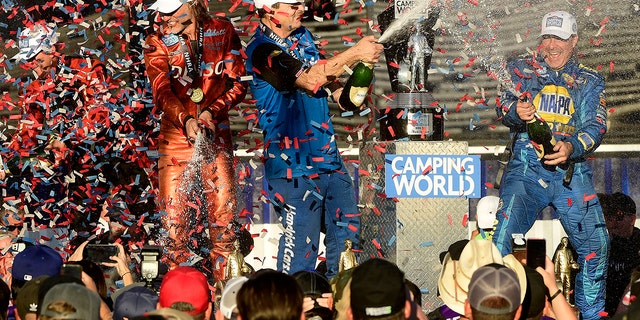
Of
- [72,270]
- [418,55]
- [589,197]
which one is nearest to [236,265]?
[418,55]

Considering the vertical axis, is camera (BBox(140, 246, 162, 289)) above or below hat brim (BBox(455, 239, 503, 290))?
below

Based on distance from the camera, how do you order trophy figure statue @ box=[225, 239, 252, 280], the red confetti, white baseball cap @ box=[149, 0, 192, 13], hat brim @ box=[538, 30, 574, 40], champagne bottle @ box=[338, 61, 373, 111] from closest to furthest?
champagne bottle @ box=[338, 61, 373, 111]
trophy figure statue @ box=[225, 239, 252, 280]
white baseball cap @ box=[149, 0, 192, 13]
the red confetti
hat brim @ box=[538, 30, 574, 40]

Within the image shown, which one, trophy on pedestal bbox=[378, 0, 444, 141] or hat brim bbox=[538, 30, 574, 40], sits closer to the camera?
trophy on pedestal bbox=[378, 0, 444, 141]

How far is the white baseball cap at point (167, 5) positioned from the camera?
12.6 meters

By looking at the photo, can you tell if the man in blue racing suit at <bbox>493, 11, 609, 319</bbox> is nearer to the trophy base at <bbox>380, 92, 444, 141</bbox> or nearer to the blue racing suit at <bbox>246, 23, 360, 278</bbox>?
the trophy base at <bbox>380, 92, 444, 141</bbox>

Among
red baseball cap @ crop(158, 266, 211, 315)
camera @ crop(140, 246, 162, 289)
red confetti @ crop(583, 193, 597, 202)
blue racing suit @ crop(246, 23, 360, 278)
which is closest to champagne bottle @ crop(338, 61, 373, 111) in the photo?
blue racing suit @ crop(246, 23, 360, 278)

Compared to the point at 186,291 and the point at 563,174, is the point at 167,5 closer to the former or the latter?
the point at 563,174

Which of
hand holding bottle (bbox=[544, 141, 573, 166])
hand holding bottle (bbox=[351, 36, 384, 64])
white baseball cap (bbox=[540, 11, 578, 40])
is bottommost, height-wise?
hand holding bottle (bbox=[544, 141, 573, 166])

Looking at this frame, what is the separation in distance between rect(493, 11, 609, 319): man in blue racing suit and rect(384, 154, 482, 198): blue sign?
3.78 ft

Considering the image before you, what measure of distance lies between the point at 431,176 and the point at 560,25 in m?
2.44

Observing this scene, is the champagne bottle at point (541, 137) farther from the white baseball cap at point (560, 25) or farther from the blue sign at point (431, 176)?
the blue sign at point (431, 176)

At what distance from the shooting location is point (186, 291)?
261 inches

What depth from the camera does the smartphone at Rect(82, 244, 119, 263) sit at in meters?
9.62

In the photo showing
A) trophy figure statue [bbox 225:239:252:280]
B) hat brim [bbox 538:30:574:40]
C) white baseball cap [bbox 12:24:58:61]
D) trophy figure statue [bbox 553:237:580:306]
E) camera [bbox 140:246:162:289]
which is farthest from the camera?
white baseball cap [bbox 12:24:58:61]
